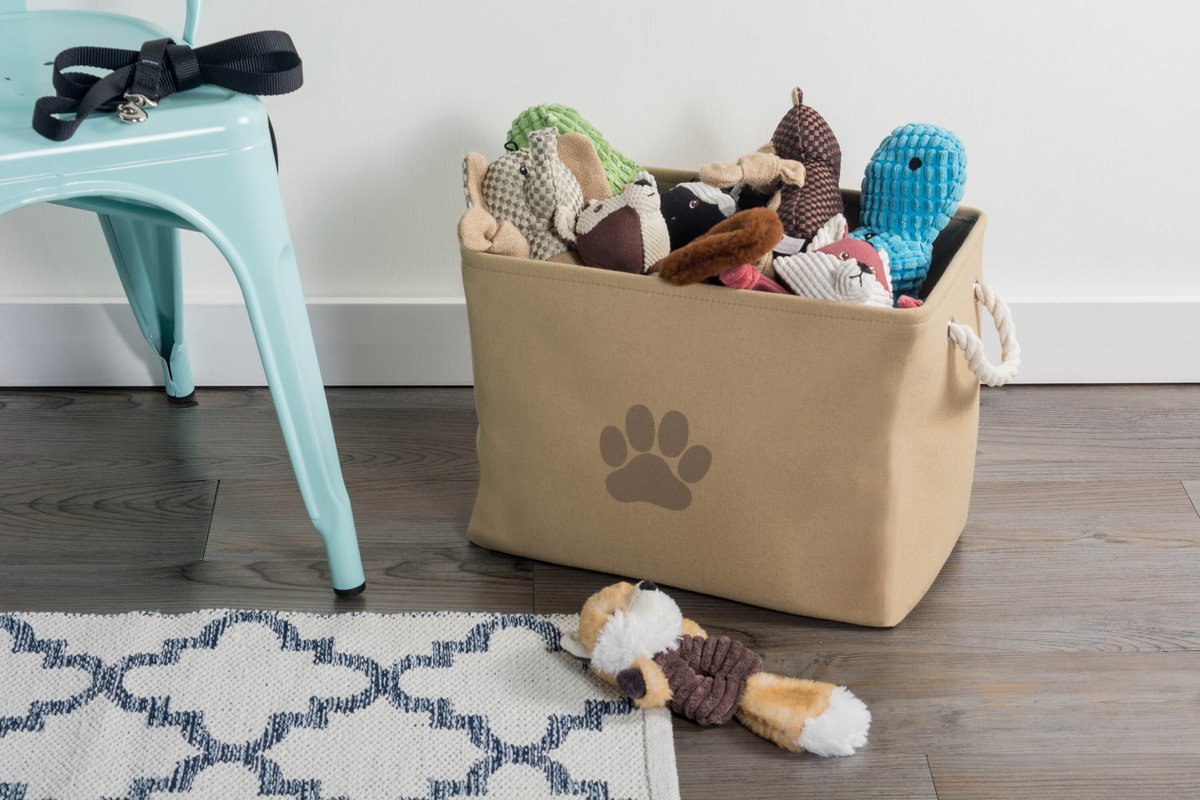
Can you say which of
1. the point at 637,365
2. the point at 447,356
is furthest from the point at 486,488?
the point at 447,356

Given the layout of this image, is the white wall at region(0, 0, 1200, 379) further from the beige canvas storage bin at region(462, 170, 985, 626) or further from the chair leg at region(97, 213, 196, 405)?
the beige canvas storage bin at region(462, 170, 985, 626)

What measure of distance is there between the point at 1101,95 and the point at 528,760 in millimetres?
1021

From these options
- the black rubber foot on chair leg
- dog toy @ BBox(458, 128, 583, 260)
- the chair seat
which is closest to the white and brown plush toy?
dog toy @ BBox(458, 128, 583, 260)

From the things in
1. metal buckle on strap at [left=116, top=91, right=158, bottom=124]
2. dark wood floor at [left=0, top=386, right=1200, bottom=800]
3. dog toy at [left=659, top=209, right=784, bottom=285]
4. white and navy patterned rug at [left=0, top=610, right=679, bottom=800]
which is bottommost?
dark wood floor at [left=0, top=386, right=1200, bottom=800]

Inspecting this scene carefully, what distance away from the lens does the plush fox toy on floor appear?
0.93 meters

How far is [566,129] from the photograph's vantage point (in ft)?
3.80

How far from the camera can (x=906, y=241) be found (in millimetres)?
1084

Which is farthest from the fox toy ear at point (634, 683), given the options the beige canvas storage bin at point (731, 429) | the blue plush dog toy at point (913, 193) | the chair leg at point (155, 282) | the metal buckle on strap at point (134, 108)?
the chair leg at point (155, 282)

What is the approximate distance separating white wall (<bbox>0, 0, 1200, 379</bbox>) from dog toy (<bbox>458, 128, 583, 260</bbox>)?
0.25 m

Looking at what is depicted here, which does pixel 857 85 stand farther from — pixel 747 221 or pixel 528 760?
pixel 528 760

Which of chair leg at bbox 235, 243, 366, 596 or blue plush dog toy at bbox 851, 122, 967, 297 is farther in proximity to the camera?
blue plush dog toy at bbox 851, 122, 967, 297

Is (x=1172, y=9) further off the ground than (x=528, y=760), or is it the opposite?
(x=1172, y=9)

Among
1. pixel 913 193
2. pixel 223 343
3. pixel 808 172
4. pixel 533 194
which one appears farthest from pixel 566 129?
pixel 223 343

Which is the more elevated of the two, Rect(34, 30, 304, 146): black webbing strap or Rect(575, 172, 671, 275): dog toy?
Rect(34, 30, 304, 146): black webbing strap
